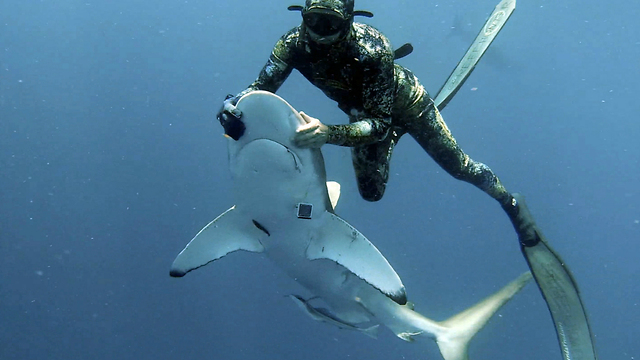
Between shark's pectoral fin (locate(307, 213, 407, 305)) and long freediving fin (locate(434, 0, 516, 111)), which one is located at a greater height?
long freediving fin (locate(434, 0, 516, 111))

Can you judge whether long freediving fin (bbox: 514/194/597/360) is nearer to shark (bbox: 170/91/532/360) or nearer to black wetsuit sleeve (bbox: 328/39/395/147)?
shark (bbox: 170/91/532/360)

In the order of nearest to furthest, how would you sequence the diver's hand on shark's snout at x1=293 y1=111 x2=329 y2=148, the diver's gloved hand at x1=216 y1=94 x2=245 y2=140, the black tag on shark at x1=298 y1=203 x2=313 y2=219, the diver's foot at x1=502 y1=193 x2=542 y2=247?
the diver's gloved hand at x1=216 y1=94 x2=245 y2=140 → the diver's hand on shark's snout at x1=293 y1=111 x2=329 y2=148 → the black tag on shark at x1=298 y1=203 x2=313 y2=219 → the diver's foot at x1=502 y1=193 x2=542 y2=247


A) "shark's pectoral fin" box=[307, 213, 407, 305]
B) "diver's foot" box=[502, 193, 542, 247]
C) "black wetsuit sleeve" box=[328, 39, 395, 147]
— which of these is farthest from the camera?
"diver's foot" box=[502, 193, 542, 247]

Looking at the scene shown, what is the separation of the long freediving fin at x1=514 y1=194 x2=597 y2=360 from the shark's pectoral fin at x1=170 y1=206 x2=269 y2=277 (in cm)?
364

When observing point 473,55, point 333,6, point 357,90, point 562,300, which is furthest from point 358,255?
point 473,55

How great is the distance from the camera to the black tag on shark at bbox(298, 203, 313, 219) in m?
4.19

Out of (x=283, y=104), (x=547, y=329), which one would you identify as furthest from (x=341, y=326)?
(x=547, y=329)

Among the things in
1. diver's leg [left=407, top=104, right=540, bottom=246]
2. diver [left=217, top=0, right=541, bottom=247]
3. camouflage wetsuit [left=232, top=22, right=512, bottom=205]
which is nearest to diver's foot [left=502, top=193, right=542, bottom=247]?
diver's leg [left=407, top=104, right=540, bottom=246]

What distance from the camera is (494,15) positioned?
679 cm

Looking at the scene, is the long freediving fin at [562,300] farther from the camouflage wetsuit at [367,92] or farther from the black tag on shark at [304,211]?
the black tag on shark at [304,211]

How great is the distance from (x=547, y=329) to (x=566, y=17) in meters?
34.0

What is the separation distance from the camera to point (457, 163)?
17.8 feet

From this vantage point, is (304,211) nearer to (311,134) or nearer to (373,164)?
(373,164)

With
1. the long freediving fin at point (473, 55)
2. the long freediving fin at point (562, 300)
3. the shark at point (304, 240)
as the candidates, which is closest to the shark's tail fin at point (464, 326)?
the shark at point (304, 240)
